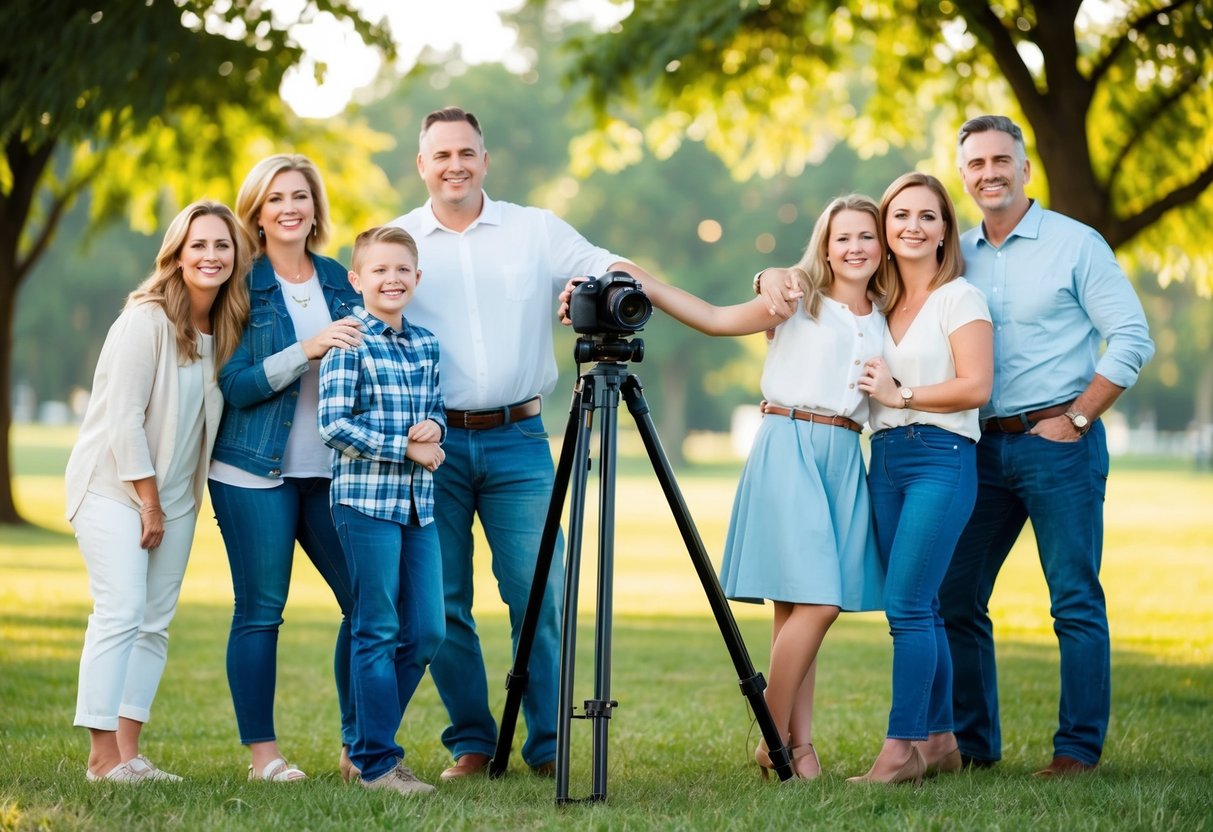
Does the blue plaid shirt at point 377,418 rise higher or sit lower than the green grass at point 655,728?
higher

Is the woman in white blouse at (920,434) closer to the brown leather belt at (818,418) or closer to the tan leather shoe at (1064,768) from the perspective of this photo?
the brown leather belt at (818,418)

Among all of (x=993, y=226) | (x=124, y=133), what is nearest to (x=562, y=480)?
(x=993, y=226)

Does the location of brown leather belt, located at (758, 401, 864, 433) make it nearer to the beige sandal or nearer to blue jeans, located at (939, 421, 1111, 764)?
blue jeans, located at (939, 421, 1111, 764)

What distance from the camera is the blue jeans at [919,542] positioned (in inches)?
202

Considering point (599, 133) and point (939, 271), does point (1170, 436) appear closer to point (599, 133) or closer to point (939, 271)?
point (599, 133)

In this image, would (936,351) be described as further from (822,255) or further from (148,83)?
(148,83)

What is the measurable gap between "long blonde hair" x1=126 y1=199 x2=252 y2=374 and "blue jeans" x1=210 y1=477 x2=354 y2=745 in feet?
1.63

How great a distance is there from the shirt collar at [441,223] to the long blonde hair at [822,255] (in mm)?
1160

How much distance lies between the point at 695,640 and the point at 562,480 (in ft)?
19.6

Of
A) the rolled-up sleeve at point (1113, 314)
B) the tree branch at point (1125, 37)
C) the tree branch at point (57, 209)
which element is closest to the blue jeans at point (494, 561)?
the rolled-up sleeve at point (1113, 314)

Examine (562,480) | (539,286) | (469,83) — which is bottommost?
(562,480)

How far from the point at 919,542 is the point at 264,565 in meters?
2.29

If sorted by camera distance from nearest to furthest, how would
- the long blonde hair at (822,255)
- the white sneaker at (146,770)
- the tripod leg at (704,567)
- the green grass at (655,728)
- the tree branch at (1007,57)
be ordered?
the green grass at (655,728)
the tripod leg at (704,567)
the white sneaker at (146,770)
the long blonde hair at (822,255)
the tree branch at (1007,57)

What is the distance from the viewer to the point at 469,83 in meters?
55.2
